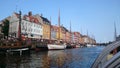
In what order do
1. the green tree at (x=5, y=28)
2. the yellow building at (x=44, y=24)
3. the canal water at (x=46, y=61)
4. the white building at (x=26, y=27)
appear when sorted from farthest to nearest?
the yellow building at (x=44, y=24) < the white building at (x=26, y=27) < the green tree at (x=5, y=28) < the canal water at (x=46, y=61)

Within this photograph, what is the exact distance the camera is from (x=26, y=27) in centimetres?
8281

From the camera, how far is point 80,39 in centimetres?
19638

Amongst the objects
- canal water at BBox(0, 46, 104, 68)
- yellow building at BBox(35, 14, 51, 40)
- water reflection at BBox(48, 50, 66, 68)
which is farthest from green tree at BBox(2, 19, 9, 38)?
water reflection at BBox(48, 50, 66, 68)

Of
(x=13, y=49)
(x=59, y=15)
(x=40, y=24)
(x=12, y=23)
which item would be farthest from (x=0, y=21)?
(x=13, y=49)

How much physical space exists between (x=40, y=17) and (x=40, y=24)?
16.5 ft

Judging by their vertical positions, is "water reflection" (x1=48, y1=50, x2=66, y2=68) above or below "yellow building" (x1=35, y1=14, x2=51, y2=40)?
below

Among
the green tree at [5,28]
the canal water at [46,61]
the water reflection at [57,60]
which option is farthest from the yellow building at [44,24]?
the canal water at [46,61]

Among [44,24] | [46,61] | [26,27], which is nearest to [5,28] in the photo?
[26,27]

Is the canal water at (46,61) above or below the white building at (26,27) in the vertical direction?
below

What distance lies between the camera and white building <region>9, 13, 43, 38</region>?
3113 inches

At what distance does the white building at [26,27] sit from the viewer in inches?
3113

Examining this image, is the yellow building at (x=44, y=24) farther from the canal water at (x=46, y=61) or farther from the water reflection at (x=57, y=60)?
the canal water at (x=46, y=61)

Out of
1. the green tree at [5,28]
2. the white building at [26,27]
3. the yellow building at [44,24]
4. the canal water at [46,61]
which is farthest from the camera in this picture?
the yellow building at [44,24]

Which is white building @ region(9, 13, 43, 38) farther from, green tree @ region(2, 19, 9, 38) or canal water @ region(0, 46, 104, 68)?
canal water @ region(0, 46, 104, 68)
